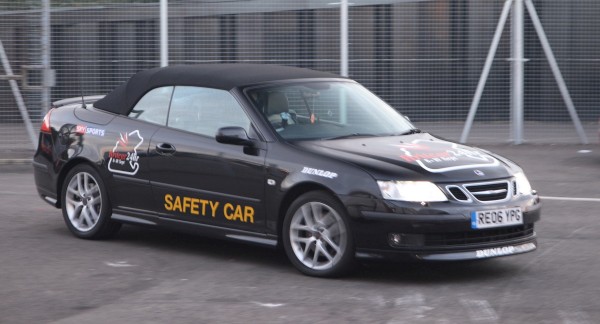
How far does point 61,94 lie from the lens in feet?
53.9

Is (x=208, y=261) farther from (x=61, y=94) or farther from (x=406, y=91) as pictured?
(x=406, y=91)

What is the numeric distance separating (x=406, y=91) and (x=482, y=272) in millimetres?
10279

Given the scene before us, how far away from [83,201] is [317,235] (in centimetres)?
250

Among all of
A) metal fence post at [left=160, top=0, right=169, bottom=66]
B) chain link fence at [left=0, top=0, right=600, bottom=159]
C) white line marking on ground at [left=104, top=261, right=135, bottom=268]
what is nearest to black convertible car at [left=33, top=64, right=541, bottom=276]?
white line marking on ground at [left=104, top=261, right=135, bottom=268]

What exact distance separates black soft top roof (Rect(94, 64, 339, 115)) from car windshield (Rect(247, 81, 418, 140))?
166mm

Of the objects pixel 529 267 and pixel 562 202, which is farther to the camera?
pixel 562 202

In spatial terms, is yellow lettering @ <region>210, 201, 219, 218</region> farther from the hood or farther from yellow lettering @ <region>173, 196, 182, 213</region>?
the hood

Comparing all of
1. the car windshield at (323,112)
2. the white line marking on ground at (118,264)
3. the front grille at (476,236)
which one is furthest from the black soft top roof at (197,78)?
the front grille at (476,236)

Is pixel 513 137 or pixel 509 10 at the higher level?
pixel 509 10

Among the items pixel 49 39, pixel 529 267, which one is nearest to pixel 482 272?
pixel 529 267

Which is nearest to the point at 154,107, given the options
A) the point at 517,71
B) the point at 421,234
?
the point at 421,234

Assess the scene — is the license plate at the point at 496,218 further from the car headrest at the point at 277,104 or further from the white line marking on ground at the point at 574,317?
the car headrest at the point at 277,104

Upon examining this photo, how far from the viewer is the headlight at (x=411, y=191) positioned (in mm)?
7277

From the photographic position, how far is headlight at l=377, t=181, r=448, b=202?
7.28 metres
